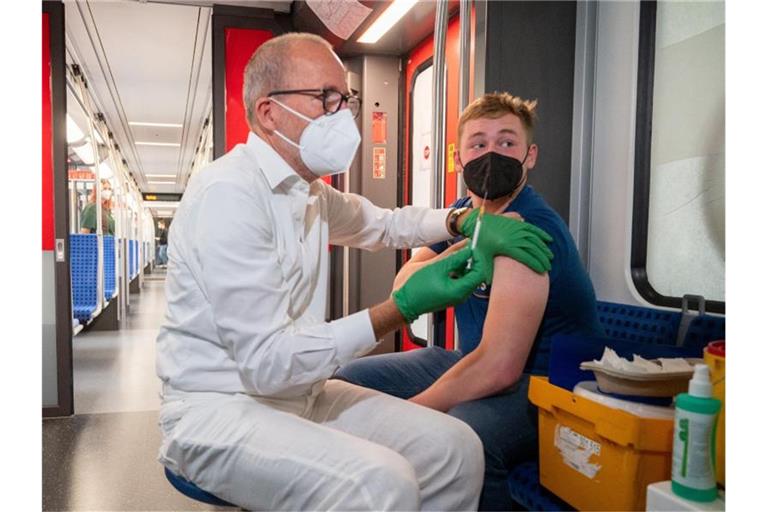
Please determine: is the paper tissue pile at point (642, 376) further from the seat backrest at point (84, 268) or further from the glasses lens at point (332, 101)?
the seat backrest at point (84, 268)

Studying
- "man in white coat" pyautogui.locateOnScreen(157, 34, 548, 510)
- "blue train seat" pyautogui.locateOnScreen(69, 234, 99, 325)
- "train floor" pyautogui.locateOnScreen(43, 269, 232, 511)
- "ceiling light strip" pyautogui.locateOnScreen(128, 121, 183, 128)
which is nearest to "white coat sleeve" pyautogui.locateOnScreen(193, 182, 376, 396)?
"man in white coat" pyautogui.locateOnScreen(157, 34, 548, 510)

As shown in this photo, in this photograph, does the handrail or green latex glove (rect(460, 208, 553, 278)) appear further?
the handrail

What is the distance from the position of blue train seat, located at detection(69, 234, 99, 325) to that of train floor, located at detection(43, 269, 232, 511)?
1.19m

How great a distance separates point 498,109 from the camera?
6.35 feet

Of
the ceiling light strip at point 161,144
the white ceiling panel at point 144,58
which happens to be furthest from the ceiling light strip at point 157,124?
the ceiling light strip at point 161,144

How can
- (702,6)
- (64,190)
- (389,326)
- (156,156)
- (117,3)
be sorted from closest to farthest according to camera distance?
1. (389,326)
2. (702,6)
3. (64,190)
4. (117,3)
5. (156,156)

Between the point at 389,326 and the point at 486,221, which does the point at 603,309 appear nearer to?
the point at 486,221

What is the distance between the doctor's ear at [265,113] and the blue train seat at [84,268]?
234 inches

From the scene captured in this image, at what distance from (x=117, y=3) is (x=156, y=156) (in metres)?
9.27

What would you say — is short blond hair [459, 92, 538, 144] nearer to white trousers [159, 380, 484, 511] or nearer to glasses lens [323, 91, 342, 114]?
glasses lens [323, 91, 342, 114]

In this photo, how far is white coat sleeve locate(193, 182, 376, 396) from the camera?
1426 millimetres

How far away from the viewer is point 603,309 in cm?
218

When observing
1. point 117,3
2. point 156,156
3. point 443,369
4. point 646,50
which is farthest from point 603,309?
point 156,156

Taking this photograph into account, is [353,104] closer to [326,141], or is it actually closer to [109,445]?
[326,141]
